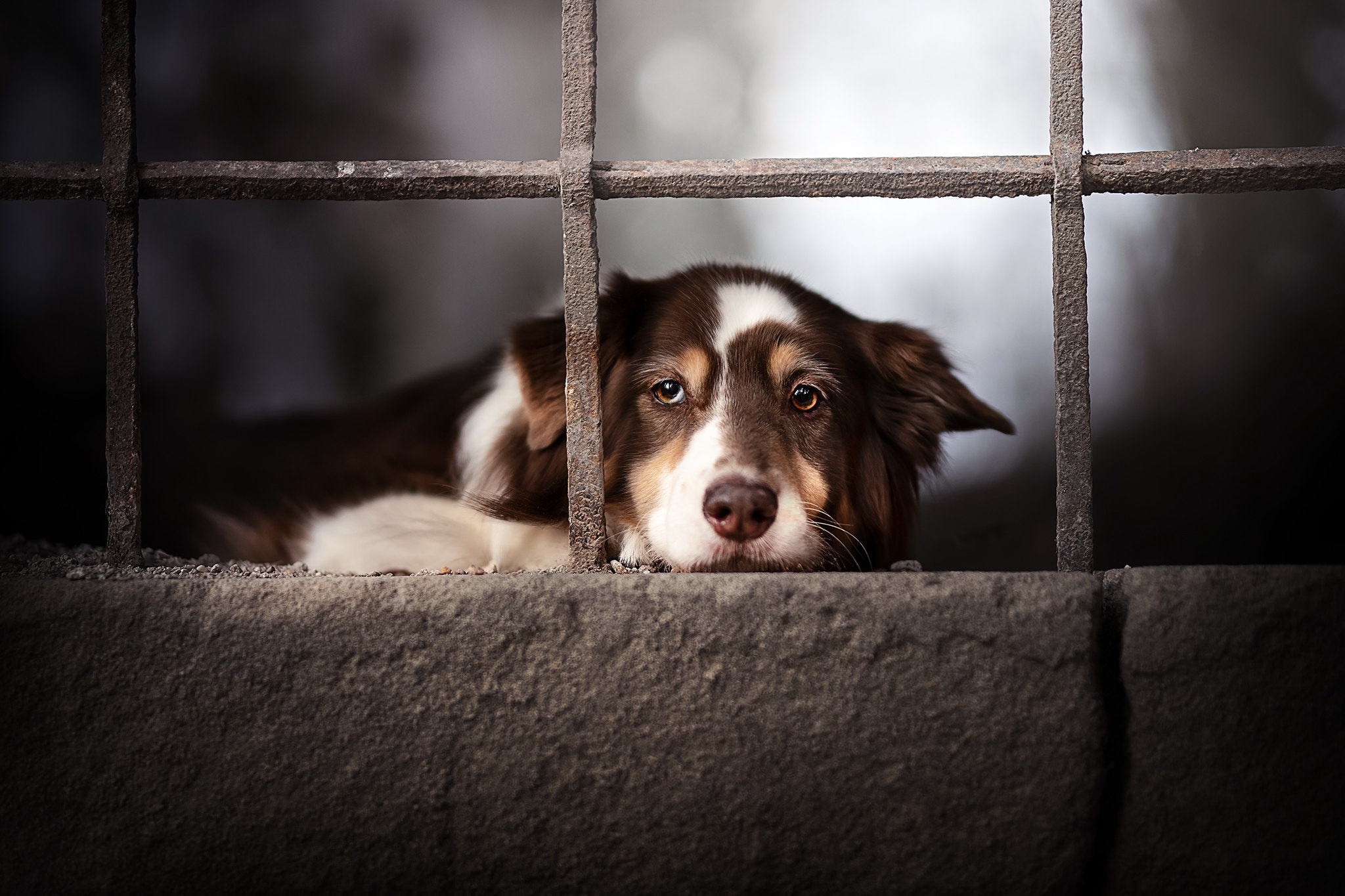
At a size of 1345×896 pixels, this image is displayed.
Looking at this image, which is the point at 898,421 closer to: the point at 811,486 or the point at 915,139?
the point at 811,486

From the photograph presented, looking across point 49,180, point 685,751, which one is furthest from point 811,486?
point 49,180

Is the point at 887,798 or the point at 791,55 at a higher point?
the point at 791,55

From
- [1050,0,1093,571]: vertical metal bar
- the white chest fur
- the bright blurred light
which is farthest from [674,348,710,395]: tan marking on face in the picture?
the bright blurred light

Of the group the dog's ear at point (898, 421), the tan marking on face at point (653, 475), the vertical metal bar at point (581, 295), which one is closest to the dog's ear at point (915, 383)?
the dog's ear at point (898, 421)

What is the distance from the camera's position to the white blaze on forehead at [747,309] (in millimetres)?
2256

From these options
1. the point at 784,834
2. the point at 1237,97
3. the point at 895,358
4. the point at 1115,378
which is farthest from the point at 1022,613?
the point at 1237,97

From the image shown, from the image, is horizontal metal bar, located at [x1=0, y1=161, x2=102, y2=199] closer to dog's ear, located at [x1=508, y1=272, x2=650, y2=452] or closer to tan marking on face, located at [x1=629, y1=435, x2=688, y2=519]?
dog's ear, located at [x1=508, y1=272, x2=650, y2=452]

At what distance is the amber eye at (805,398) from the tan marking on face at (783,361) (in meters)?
0.04

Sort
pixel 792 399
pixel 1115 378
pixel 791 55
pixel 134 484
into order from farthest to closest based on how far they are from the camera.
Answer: pixel 791 55 < pixel 1115 378 < pixel 792 399 < pixel 134 484

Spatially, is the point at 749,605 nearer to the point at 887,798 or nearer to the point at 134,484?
→ the point at 887,798

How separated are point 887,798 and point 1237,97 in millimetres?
4024

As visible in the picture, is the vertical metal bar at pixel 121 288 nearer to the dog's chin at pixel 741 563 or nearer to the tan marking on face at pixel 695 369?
the dog's chin at pixel 741 563

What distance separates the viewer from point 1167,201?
4.14 meters

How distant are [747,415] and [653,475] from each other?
0.26 meters
